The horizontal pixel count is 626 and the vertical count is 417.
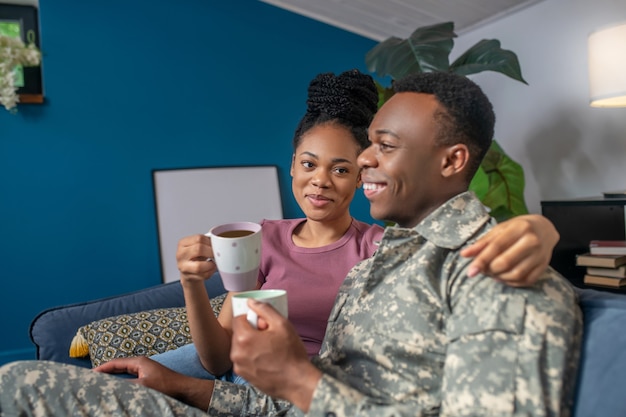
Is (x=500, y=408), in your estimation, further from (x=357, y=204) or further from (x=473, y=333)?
(x=357, y=204)

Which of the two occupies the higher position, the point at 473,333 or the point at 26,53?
the point at 26,53

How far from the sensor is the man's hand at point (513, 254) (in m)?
0.74

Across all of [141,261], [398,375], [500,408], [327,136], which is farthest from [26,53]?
[500,408]

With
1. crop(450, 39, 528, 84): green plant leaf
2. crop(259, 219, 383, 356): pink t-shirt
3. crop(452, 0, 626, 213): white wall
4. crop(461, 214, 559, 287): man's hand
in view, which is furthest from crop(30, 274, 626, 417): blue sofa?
crop(452, 0, 626, 213): white wall

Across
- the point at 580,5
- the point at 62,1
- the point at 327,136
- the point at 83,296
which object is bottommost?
the point at 83,296

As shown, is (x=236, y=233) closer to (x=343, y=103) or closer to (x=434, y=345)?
(x=434, y=345)

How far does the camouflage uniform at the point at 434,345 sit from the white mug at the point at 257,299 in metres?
0.14

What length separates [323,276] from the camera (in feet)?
4.54

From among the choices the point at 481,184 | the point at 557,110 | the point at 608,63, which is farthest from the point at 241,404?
the point at 557,110

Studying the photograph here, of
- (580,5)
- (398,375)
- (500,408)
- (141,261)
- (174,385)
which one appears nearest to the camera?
(500,408)

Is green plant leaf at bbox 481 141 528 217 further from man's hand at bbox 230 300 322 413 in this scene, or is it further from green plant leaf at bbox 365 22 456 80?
man's hand at bbox 230 300 322 413

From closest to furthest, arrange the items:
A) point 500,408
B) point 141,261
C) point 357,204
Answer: point 500,408, point 141,261, point 357,204

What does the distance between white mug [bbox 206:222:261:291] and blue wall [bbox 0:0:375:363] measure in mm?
2687

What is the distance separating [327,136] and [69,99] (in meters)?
2.55
